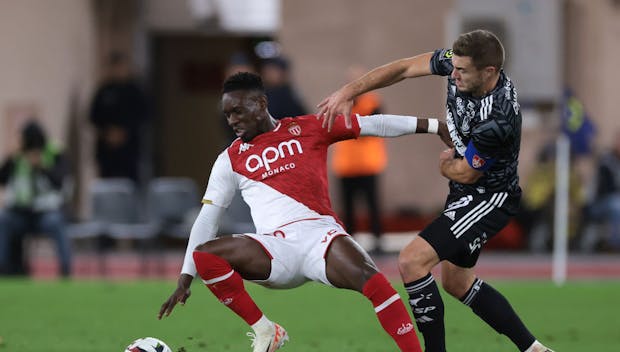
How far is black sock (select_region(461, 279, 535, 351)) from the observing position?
7.94 meters

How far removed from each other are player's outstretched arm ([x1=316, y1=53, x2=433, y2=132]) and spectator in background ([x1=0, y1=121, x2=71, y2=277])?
28.9 ft

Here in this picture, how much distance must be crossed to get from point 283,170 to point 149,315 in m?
4.31

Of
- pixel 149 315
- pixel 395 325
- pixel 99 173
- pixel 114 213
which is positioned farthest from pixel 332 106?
pixel 99 173

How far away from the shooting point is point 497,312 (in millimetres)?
7938

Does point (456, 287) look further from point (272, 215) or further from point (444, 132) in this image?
point (272, 215)

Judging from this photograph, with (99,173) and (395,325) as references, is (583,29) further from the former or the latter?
(395,325)

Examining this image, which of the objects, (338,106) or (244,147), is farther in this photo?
(244,147)

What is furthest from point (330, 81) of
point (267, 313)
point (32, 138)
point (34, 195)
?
point (267, 313)

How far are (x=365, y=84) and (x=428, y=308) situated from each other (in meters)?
1.30

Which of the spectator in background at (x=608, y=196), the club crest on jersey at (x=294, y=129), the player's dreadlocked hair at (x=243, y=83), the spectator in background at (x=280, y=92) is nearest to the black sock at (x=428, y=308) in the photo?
the club crest on jersey at (x=294, y=129)

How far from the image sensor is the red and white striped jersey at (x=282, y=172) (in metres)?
7.66

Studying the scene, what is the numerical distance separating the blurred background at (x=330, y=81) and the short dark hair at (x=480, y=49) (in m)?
10.6

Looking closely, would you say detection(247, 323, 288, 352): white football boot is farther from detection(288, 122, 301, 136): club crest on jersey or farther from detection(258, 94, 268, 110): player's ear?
detection(258, 94, 268, 110): player's ear

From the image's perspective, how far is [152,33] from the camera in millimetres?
22703
